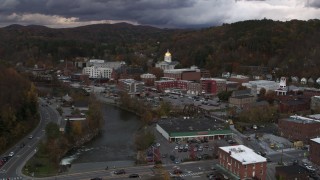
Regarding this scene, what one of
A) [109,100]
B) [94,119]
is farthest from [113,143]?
[109,100]

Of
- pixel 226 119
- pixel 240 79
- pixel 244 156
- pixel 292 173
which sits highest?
pixel 240 79

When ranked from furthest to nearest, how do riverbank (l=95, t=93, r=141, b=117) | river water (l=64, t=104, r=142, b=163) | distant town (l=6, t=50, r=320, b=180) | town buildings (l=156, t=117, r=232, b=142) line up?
riverbank (l=95, t=93, r=141, b=117) → town buildings (l=156, t=117, r=232, b=142) → river water (l=64, t=104, r=142, b=163) → distant town (l=6, t=50, r=320, b=180)

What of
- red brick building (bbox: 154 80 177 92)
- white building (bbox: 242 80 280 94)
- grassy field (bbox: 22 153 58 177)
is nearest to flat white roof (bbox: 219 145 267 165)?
grassy field (bbox: 22 153 58 177)

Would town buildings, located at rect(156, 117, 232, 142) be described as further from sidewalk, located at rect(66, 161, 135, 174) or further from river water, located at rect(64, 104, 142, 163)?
sidewalk, located at rect(66, 161, 135, 174)

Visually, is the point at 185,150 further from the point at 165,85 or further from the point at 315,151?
the point at 165,85

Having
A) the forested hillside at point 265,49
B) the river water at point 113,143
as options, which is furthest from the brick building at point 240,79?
the river water at point 113,143

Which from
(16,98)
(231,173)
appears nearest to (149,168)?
(231,173)

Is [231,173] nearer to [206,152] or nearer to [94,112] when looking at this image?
[206,152]
